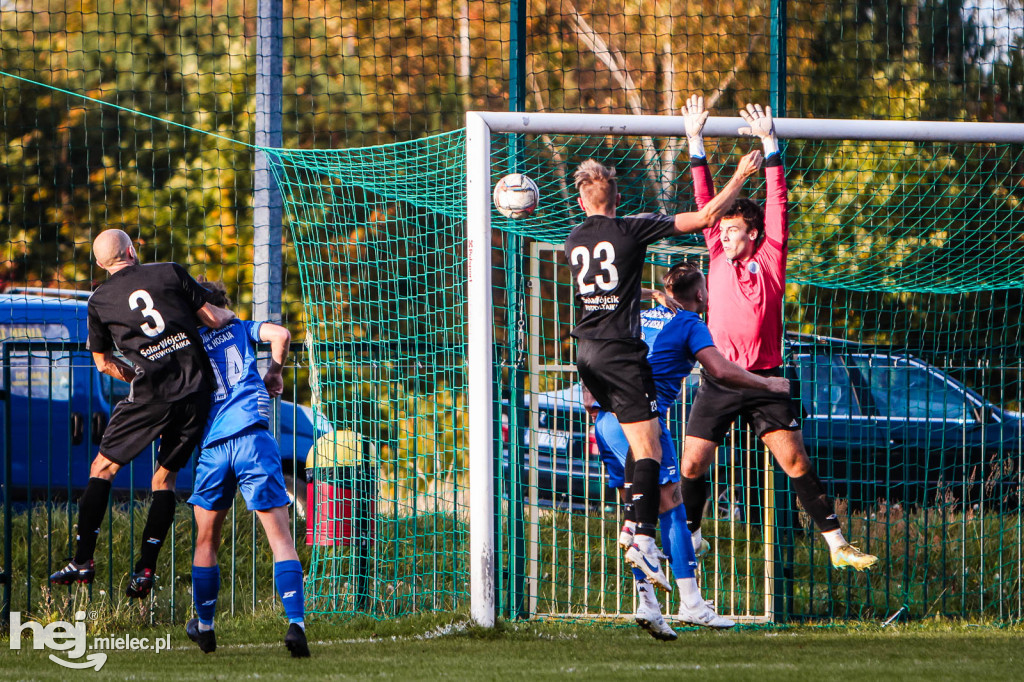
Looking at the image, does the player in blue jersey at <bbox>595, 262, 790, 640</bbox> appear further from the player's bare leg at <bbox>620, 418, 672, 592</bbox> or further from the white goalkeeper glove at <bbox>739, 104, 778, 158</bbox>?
the white goalkeeper glove at <bbox>739, 104, 778, 158</bbox>

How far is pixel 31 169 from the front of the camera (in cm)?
1445

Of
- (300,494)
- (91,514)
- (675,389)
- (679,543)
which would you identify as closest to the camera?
(91,514)

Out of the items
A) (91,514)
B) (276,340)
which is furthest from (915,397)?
(91,514)

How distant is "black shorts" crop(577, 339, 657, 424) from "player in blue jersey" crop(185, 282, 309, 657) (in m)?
1.55

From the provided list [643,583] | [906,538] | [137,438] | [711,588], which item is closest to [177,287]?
[137,438]

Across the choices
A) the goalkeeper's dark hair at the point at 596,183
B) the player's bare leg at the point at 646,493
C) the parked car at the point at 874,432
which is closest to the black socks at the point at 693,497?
the player's bare leg at the point at 646,493

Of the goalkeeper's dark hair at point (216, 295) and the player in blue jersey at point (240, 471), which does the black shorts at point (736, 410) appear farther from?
the goalkeeper's dark hair at point (216, 295)

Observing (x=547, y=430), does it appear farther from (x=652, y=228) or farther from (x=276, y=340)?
(x=276, y=340)

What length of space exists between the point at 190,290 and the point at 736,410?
113 inches

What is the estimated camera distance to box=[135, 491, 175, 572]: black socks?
18.4 feet

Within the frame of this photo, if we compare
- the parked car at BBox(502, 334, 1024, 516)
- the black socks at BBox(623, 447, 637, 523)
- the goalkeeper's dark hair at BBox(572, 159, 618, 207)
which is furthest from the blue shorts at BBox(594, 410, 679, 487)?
the parked car at BBox(502, 334, 1024, 516)

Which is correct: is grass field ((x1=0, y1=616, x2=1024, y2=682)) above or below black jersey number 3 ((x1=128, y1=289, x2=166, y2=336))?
below

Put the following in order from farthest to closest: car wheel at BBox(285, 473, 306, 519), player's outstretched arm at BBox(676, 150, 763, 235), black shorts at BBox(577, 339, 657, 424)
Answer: car wheel at BBox(285, 473, 306, 519) → black shorts at BBox(577, 339, 657, 424) → player's outstretched arm at BBox(676, 150, 763, 235)

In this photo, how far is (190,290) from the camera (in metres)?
5.61
